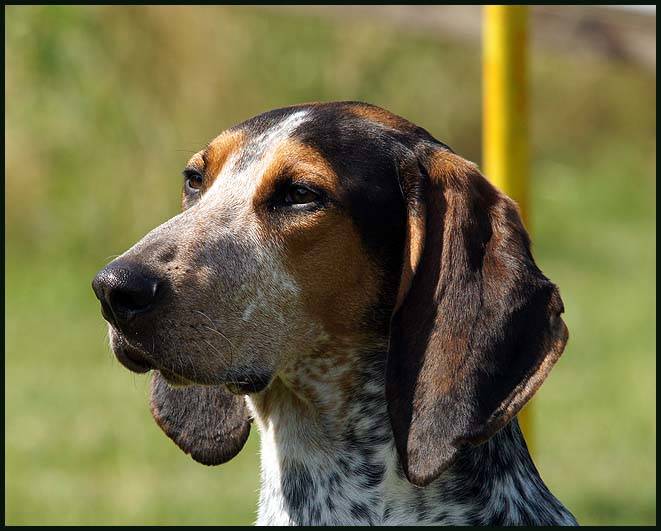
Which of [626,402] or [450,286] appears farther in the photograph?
[626,402]

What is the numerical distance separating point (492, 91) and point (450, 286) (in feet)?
7.89

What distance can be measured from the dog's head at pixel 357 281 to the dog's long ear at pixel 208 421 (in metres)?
0.43

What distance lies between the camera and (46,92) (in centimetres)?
1205

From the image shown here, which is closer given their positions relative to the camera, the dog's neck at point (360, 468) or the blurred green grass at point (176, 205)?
the dog's neck at point (360, 468)

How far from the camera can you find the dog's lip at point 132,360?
3627 millimetres

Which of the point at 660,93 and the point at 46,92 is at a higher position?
the point at 660,93

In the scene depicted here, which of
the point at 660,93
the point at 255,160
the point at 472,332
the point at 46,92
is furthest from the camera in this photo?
the point at 46,92

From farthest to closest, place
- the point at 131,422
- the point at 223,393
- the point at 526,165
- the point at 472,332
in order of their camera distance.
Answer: the point at 131,422
the point at 526,165
the point at 223,393
the point at 472,332

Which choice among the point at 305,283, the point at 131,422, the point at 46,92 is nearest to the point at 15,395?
the point at 131,422

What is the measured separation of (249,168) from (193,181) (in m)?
0.33

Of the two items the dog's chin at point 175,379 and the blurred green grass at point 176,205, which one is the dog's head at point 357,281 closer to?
the dog's chin at point 175,379

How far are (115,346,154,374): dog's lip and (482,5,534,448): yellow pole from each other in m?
2.65

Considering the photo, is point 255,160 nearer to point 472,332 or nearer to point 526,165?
point 472,332

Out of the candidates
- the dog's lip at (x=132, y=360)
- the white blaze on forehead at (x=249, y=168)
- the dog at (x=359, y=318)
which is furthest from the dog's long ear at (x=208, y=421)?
the white blaze on forehead at (x=249, y=168)
